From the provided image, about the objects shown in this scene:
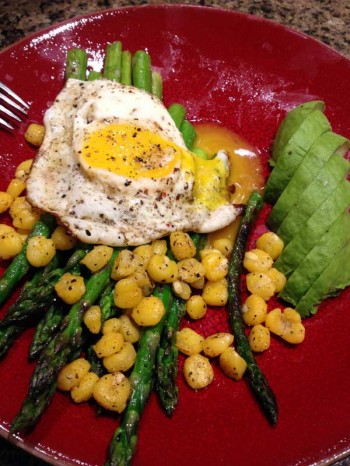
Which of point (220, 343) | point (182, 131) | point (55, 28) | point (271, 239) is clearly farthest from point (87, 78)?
point (220, 343)

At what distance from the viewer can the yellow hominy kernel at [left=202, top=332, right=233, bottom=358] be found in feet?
10.7

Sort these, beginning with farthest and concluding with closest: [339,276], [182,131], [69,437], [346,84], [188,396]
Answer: [346,84], [182,131], [339,276], [188,396], [69,437]

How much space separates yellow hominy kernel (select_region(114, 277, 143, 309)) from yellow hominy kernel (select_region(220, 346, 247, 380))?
2.10ft

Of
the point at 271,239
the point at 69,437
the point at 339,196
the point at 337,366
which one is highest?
the point at 339,196

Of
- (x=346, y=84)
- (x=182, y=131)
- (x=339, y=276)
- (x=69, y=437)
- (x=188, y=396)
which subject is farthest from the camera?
(x=346, y=84)

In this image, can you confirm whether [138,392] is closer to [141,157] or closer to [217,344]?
[217,344]

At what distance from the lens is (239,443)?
300 centimetres

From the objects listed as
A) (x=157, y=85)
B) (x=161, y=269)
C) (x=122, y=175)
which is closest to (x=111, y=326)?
(x=161, y=269)

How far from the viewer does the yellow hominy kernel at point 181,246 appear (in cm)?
337

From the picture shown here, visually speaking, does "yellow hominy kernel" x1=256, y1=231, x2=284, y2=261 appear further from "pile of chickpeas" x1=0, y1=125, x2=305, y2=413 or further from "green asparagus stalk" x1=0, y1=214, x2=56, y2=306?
"green asparagus stalk" x1=0, y1=214, x2=56, y2=306

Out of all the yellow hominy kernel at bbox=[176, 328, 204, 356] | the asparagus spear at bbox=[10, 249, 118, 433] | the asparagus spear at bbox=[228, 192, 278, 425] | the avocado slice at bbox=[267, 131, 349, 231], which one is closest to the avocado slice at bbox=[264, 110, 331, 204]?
the avocado slice at bbox=[267, 131, 349, 231]

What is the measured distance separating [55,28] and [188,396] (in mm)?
3220

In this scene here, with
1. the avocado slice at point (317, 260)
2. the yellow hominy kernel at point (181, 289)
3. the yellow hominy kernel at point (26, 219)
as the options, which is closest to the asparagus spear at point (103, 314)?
the yellow hominy kernel at point (181, 289)

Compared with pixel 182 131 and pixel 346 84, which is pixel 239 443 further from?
pixel 346 84
